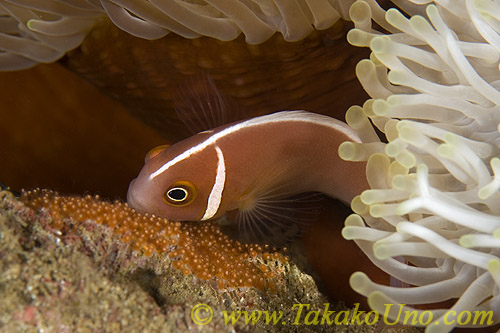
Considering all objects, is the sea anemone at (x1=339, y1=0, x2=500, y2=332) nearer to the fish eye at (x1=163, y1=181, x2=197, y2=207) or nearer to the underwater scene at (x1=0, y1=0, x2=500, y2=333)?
the underwater scene at (x1=0, y1=0, x2=500, y2=333)

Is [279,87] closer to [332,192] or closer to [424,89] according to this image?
[332,192]

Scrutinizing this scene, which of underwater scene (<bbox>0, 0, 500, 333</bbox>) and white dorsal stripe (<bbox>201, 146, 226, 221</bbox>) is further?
white dorsal stripe (<bbox>201, 146, 226, 221</bbox>)

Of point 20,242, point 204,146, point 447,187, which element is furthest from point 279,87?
point 20,242

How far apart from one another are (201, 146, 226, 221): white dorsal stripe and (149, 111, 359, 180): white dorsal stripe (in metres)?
0.05

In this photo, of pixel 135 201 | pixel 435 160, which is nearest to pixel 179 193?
pixel 135 201

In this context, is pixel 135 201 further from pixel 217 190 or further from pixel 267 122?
pixel 267 122

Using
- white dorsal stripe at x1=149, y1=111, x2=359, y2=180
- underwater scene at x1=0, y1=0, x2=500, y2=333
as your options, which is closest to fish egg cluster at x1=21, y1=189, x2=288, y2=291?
underwater scene at x1=0, y1=0, x2=500, y2=333

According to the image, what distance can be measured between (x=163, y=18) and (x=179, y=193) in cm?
53

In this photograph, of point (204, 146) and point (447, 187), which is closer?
point (447, 187)

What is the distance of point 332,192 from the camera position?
1624 millimetres

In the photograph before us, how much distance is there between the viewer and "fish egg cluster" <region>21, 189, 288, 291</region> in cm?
121

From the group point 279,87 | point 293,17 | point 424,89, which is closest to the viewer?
point 424,89

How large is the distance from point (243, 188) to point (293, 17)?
53 cm

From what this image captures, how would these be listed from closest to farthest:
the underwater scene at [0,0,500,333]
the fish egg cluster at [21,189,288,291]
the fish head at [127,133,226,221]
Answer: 1. the underwater scene at [0,0,500,333]
2. the fish egg cluster at [21,189,288,291]
3. the fish head at [127,133,226,221]
